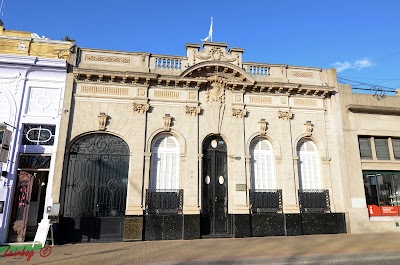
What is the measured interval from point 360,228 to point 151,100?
11476 millimetres

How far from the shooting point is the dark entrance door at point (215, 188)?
12648mm

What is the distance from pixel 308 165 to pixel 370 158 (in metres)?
3.35

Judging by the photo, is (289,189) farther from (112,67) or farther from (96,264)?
(112,67)

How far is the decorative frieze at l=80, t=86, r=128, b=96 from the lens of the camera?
506 inches

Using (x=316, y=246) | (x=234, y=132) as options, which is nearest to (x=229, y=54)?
(x=234, y=132)

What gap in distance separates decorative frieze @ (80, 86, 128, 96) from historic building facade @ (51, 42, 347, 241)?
0.15ft

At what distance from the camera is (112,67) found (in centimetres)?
1330

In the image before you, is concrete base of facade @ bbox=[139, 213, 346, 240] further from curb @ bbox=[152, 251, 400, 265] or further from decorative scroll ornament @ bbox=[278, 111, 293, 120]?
decorative scroll ornament @ bbox=[278, 111, 293, 120]

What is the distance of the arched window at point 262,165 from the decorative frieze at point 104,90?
6.67 meters

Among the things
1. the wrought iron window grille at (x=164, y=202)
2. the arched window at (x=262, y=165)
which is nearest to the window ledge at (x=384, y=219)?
the arched window at (x=262, y=165)

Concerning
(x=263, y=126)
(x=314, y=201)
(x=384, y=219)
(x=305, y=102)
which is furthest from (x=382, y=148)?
(x=263, y=126)

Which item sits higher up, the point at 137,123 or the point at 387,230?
the point at 137,123

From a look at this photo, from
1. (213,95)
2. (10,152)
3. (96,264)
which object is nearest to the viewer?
(96,264)

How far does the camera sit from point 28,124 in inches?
472
